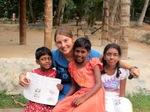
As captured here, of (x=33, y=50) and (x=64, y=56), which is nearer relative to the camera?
(x=64, y=56)

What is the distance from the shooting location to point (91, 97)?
4.04m

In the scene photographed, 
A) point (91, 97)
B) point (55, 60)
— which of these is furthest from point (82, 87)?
point (55, 60)

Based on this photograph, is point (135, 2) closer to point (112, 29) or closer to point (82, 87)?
point (112, 29)

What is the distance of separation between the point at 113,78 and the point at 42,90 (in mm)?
701

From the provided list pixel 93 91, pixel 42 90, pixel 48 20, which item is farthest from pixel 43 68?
pixel 48 20

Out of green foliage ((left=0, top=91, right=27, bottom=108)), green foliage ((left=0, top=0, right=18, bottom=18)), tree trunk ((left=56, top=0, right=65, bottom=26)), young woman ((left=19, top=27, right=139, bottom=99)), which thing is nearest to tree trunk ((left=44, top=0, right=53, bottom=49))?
green foliage ((left=0, top=91, right=27, bottom=108))

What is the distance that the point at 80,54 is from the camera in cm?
414

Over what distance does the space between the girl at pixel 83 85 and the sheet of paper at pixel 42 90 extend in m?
0.18

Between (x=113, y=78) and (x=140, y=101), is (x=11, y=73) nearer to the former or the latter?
(x=140, y=101)

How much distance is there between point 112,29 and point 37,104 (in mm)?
→ 8444

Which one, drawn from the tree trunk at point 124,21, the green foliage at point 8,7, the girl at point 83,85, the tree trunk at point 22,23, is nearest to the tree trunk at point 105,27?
the tree trunk at point 22,23

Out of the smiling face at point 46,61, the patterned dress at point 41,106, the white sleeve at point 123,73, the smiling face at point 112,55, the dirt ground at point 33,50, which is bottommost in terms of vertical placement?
the dirt ground at point 33,50

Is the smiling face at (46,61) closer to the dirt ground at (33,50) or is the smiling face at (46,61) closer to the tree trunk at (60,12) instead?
the dirt ground at (33,50)

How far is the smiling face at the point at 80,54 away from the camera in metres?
4.13
